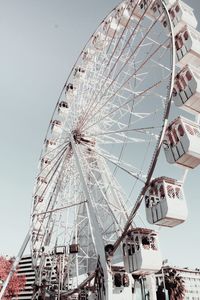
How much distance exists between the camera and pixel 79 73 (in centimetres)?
1817

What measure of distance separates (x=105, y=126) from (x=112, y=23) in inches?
231

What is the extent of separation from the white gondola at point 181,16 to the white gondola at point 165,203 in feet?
21.4

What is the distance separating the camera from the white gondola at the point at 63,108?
19109mm

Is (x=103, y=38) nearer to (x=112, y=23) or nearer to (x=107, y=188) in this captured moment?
(x=112, y=23)

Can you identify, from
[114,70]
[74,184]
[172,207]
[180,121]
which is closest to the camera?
[172,207]

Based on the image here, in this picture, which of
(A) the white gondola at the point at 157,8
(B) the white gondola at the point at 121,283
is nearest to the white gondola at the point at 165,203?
(B) the white gondola at the point at 121,283

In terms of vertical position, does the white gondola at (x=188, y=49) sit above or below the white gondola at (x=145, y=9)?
below

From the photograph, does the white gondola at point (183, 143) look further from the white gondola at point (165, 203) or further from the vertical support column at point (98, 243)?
the vertical support column at point (98, 243)

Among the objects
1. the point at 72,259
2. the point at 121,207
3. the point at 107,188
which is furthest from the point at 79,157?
the point at 72,259

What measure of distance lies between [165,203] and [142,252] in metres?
1.68

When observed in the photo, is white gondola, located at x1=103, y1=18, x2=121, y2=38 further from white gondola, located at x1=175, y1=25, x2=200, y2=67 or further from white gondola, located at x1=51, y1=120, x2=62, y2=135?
white gondola, located at x1=51, y1=120, x2=62, y2=135

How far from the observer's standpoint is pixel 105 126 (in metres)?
15.1

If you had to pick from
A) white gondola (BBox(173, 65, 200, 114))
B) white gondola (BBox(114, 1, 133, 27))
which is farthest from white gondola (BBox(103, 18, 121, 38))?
white gondola (BBox(173, 65, 200, 114))

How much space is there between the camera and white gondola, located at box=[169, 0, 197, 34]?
12.0m
